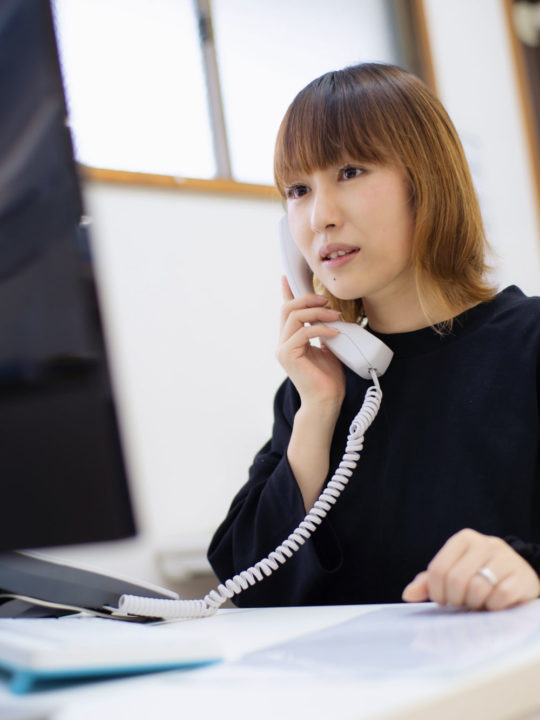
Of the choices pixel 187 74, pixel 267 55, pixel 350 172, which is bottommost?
pixel 350 172

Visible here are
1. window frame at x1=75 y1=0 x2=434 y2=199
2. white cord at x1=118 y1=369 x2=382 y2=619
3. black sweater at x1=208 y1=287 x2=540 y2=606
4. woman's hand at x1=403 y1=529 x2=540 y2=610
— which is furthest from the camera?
window frame at x1=75 y1=0 x2=434 y2=199

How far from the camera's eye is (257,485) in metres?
1.07

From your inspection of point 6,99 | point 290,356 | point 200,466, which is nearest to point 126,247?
point 200,466

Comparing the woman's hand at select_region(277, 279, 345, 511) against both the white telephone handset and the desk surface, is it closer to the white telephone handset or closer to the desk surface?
the white telephone handset

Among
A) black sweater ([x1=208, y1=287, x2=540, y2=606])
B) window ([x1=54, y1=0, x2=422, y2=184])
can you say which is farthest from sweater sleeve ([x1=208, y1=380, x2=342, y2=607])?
window ([x1=54, y1=0, x2=422, y2=184])

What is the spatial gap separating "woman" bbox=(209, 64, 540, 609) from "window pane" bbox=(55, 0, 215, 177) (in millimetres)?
874

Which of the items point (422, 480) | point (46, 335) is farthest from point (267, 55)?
point (46, 335)

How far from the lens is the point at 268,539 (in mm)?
994

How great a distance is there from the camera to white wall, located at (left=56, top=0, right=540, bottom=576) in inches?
67.8

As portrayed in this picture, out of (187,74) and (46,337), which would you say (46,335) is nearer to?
(46,337)

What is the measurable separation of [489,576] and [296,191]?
0.67m

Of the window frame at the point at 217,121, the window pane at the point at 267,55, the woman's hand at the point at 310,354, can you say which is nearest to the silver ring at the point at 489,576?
the woman's hand at the point at 310,354

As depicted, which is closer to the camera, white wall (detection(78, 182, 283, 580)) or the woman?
the woman

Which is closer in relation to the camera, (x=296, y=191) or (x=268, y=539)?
(x=268, y=539)
